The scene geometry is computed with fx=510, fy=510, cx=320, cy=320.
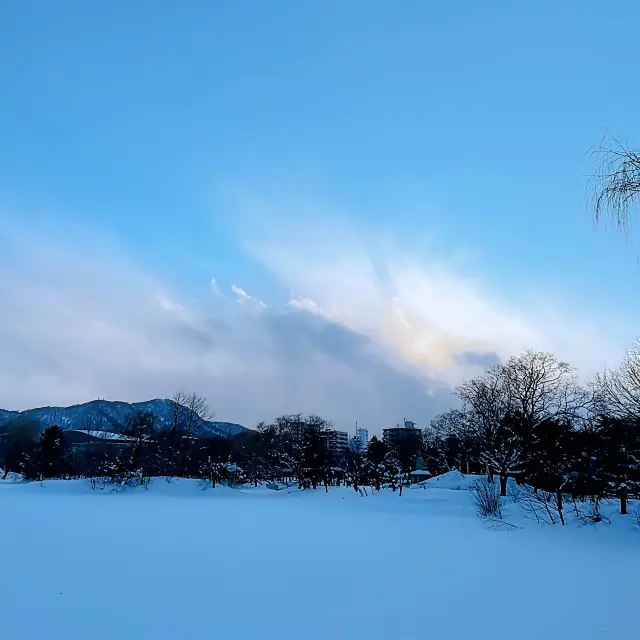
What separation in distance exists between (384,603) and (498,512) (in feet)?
43.4

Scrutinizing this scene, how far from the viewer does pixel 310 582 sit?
23.2 ft

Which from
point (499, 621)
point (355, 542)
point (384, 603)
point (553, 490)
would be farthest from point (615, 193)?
point (553, 490)

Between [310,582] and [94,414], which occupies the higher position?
[94,414]

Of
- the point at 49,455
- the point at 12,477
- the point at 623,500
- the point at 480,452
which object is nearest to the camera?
the point at 623,500

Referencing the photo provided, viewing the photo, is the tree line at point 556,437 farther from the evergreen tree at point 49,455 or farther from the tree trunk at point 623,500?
the evergreen tree at point 49,455

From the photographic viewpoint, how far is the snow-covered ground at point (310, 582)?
16.6 ft

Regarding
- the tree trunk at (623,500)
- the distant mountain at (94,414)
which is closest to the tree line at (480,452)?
the tree trunk at (623,500)

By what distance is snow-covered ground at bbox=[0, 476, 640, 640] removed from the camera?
5.05m

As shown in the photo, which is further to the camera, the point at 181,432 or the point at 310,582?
the point at 181,432

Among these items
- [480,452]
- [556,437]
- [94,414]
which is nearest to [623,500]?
[556,437]

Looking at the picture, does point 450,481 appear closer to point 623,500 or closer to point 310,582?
point 623,500

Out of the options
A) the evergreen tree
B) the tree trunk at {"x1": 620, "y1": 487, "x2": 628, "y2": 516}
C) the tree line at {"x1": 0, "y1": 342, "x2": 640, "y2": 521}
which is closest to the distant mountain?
the tree line at {"x1": 0, "y1": 342, "x2": 640, "y2": 521}

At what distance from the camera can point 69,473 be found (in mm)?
42688

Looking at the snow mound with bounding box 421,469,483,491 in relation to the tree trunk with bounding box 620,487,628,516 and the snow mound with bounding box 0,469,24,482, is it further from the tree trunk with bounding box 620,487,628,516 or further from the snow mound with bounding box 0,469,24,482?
the snow mound with bounding box 0,469,24,482
